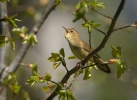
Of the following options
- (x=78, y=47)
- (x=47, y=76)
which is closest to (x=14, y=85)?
(x=47, y=76)

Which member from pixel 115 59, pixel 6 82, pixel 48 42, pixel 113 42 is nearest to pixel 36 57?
pixel 48 42

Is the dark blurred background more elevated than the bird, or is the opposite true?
the bird

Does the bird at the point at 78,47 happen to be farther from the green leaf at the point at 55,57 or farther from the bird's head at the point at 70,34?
the green leaf at the point at 55,57

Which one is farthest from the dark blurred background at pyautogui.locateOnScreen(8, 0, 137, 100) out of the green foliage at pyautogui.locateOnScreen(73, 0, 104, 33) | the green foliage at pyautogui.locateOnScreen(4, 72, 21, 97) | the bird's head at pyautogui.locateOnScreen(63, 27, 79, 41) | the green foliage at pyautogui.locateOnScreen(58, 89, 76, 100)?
the green foliage at pyautogui.locateOnScreen(58, 89, 76, 100)

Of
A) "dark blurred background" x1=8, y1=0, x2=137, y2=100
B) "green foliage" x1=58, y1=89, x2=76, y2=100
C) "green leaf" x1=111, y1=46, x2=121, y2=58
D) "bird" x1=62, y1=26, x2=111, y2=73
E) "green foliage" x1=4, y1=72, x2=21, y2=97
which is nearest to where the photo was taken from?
"green foliage" x1=58, y1=89, x2=76, y2=100

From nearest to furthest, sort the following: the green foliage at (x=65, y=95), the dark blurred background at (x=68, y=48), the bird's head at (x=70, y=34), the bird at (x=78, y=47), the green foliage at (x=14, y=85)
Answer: the green foliage at (x=65, y=95)
the green foliage at (x=14, y=85)
the bird at (x=78, y=47)
the bird's head at (x=70, y=34)
the dark blurred background at (x=68, y=48)

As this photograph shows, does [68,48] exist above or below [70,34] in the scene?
below

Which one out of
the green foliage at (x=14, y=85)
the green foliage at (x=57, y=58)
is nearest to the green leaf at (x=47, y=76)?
the green foliage at (x=57, y=58)

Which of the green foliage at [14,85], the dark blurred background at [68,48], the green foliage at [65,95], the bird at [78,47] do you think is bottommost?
the dark blurred background at [68,48]

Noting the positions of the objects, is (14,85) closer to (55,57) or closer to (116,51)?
(55,57)

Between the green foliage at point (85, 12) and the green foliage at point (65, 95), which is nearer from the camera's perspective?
the green foliage at point (65, 95)

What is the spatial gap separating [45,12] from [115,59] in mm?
898

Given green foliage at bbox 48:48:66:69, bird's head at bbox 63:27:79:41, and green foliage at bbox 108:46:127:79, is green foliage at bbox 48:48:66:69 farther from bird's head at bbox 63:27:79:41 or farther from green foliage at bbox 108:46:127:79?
bird's head at bbox 63:27:79:41

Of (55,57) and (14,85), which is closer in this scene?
(55,57)
